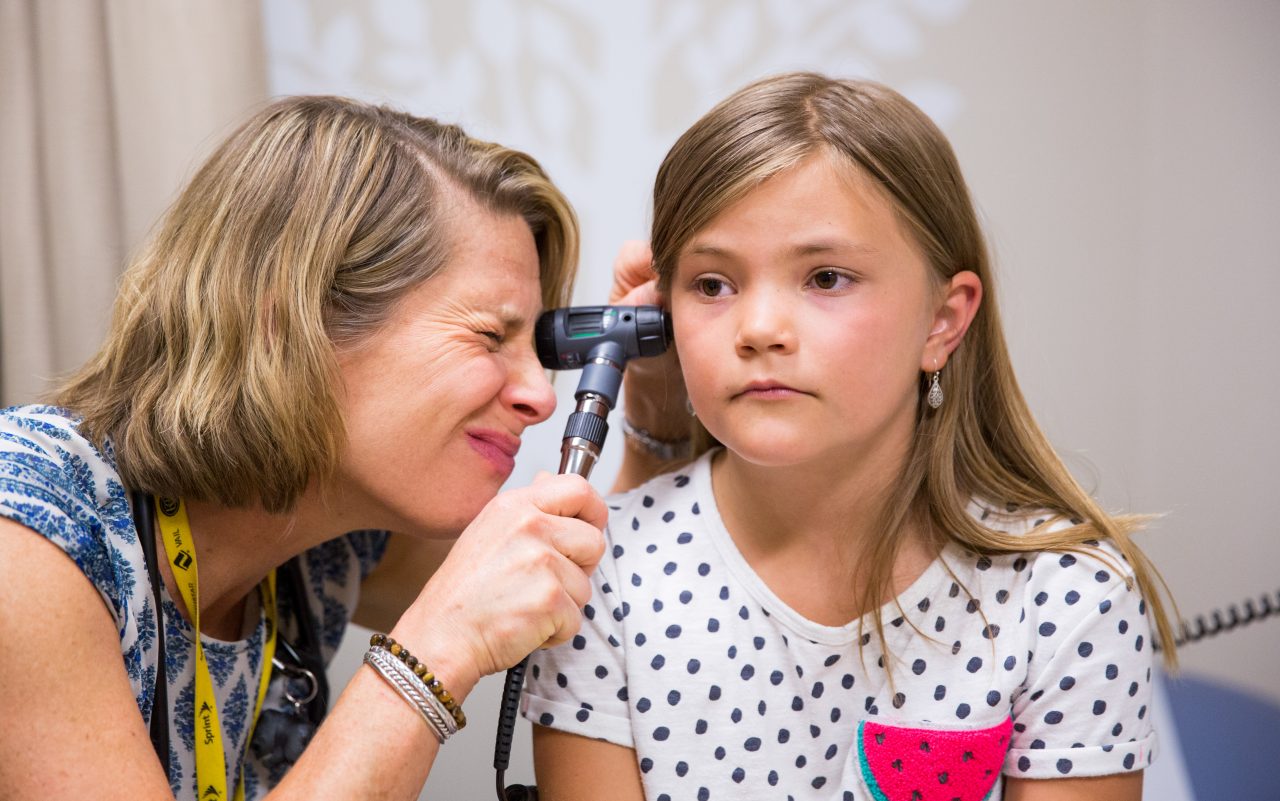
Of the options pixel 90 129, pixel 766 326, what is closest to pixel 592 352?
pixel 766 326

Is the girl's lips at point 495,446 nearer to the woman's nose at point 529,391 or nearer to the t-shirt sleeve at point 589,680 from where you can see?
the woman's nose at point 529,391

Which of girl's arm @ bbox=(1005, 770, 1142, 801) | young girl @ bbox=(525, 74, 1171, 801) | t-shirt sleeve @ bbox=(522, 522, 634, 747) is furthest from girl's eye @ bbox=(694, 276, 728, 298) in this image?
girl's arm @ bbox=(1005, 770, 1142, 801)

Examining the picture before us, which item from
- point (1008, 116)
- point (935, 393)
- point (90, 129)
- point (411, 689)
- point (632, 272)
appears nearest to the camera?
point (411, 689)

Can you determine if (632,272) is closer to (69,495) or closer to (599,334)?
(599,334)

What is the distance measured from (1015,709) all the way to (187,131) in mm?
1422

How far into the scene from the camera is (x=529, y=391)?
3.80 feet

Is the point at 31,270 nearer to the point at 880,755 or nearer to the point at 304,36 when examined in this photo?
the point at 304,36

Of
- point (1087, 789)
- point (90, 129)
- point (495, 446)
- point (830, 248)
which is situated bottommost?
point (1087, 789)

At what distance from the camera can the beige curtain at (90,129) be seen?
5.25ft

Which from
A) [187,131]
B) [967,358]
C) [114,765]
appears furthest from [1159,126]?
[114,765]

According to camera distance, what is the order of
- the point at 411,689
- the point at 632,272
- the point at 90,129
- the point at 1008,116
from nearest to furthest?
the point at 411,689, the point at 632,272, the point at 90,129, the point at 1008,116

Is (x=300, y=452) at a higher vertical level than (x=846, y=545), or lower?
higher

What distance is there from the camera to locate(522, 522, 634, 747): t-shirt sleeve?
1079mm

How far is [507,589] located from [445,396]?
0.24 meters
